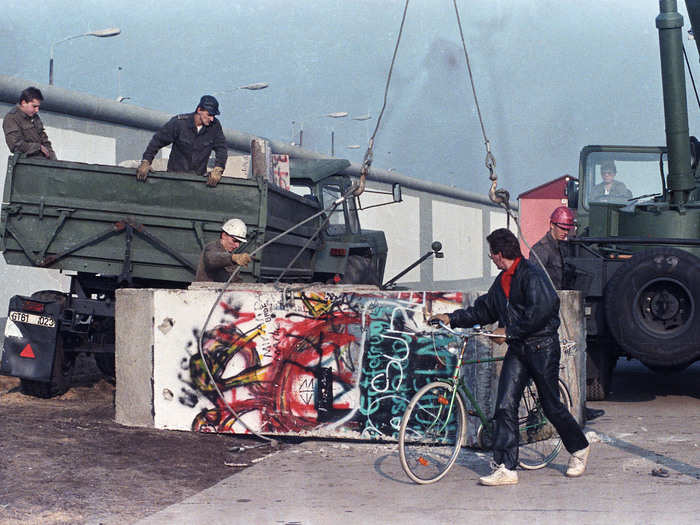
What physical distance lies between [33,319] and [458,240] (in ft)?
127

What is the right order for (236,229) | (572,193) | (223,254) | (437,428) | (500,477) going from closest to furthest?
(500,477) → (437,428) → (223,254) → (236,229) → (572,193)

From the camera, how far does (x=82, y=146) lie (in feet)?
57.0

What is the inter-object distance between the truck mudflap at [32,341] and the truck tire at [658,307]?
581 cm

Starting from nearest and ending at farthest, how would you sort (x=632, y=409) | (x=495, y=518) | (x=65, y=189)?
(x=495, y=518) → (x=65, y=189) → (x=632, y=409)

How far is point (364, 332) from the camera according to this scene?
29.1 feet

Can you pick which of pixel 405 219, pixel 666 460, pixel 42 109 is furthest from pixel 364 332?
pixel 405 219

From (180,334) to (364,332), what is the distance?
5.52 feet

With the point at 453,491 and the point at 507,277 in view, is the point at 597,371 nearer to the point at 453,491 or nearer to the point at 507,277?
the point at 507,277

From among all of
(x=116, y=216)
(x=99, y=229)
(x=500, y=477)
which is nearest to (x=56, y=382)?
(x=99, y=229)

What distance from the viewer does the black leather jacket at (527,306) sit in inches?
285

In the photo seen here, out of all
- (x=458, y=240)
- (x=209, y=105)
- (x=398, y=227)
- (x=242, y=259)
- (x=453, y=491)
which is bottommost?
(x=453, y=491)

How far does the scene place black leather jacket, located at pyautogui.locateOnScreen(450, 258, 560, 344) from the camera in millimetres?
7238

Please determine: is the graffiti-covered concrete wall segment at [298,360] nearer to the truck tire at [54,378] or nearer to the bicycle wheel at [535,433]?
the bicycle wheel at [535,433]

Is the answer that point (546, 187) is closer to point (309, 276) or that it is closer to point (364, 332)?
point (309, 276)
